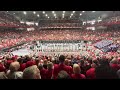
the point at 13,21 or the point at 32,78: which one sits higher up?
the point at 13,21

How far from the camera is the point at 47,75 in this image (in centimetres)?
514

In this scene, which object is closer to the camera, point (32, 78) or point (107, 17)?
point (32, 78)

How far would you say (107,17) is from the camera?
38.9 meters

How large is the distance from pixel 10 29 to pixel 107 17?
17973 mm

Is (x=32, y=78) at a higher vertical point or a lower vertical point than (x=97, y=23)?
lower

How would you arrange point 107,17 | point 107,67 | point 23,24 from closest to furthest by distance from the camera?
1. point 107,67
2. point 107,17
3. point 23,24

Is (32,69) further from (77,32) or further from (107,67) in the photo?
(77,32)

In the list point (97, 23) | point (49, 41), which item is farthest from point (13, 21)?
point (97, 23)

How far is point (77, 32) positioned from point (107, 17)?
24.5 feet
